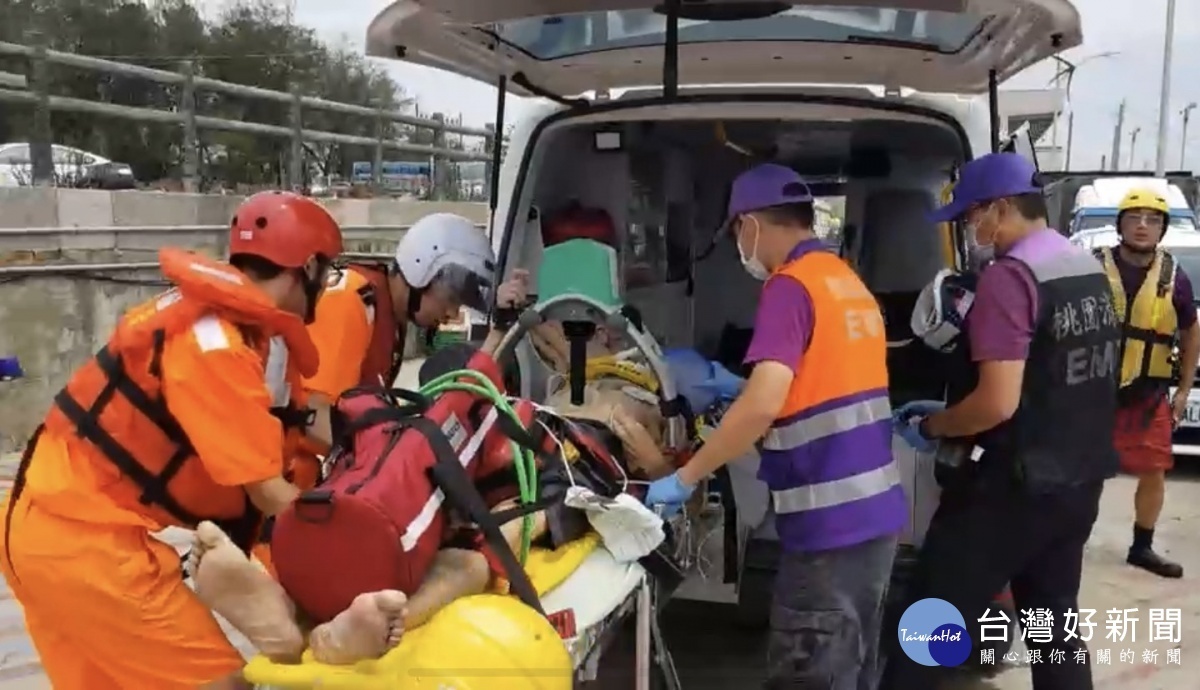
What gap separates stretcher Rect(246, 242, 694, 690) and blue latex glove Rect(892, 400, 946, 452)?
2.34ft

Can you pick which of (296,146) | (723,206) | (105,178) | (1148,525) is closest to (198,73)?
(296,146)

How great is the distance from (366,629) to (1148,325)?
4.57 metres

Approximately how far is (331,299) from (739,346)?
2769 mm

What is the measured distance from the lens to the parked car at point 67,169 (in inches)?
312

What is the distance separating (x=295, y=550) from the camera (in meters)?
2.19

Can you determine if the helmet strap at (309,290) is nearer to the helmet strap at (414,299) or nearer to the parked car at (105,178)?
the helmet strap at (414,299)

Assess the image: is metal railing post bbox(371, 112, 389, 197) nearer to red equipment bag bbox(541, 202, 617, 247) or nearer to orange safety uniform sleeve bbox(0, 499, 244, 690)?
red equipment bag bbox(541, 202, 617, 247)

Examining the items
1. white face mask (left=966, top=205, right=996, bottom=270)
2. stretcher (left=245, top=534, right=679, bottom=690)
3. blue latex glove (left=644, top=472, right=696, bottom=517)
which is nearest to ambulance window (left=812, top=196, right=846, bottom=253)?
white face mask (left=966, top=205, right=996, bottom=270)

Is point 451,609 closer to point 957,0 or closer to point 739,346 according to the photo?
point 957,0

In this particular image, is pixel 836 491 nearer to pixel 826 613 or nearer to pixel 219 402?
pixel 826 613

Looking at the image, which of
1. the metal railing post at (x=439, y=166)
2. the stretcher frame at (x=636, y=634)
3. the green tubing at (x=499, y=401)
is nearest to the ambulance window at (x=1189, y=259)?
the stretcher frame at (x=636, y=634)

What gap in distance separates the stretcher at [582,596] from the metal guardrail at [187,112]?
5.19 m

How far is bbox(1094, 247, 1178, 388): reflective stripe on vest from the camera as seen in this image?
17.6 ft

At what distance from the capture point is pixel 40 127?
7.63m
